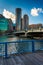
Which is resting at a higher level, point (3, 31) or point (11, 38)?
point (3, 31)

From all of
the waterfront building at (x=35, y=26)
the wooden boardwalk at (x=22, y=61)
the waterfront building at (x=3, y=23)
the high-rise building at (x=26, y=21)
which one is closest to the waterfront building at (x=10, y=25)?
the waterfront building at (x=3, y=23)

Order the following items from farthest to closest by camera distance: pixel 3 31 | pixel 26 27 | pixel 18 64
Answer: pixel 26 27 < pixel 3 31 < pixel 18 64

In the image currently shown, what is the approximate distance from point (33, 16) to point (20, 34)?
4.18ft

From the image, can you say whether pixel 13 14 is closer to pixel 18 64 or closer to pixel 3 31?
pixel 3 31

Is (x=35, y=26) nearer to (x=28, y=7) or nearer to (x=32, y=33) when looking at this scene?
(x=32, y=33)

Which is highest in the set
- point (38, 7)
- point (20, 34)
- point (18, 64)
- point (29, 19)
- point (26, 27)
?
point (38, 7)

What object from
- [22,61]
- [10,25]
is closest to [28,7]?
[10,25]

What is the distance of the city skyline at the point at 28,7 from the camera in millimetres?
5855

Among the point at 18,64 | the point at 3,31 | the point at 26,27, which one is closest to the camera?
the point at 18,64

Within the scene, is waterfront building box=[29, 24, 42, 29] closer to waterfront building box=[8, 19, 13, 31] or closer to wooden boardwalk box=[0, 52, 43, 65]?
waterfront building box=[8, 19, 13, 31]

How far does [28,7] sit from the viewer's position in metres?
6.29

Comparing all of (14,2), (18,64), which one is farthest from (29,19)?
(18,64)

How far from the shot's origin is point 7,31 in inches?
237

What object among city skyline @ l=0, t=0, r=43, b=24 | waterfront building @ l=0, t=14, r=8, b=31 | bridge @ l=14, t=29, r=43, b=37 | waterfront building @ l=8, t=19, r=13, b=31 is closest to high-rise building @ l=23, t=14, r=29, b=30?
city skyline @ l=0, t=0, r=43, b=24
